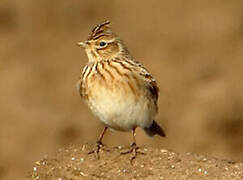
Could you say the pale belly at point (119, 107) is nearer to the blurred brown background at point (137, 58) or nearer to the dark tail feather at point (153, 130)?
the dark tail feather at point (153, 130)

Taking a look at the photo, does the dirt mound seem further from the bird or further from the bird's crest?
the bird's crest

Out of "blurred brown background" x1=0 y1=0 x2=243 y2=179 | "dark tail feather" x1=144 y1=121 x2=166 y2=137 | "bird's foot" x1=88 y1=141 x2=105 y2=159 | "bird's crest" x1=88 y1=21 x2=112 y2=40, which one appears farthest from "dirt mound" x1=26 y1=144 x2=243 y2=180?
"blurred brown background" x1=0 y1=0 x2=243 y2=179

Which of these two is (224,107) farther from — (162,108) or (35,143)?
(35,143)

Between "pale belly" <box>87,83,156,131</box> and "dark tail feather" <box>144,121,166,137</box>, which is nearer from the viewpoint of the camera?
"pale belly" <box>87,83,156,131</box>

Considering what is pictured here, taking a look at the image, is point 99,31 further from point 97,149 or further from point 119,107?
point 97,149

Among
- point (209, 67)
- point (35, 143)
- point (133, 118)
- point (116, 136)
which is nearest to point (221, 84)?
point (209, 67)

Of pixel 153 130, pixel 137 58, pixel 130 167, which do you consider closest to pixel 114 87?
pixel 130 167

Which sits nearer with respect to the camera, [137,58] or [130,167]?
[130,167]
